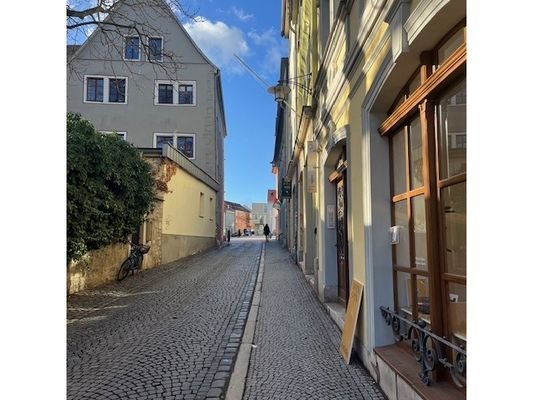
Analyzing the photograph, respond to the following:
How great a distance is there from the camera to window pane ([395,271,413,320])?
4.00 meters

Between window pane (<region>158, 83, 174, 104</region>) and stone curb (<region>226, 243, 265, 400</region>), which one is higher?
window pane (<region>158, 83, 174, 104</region>)

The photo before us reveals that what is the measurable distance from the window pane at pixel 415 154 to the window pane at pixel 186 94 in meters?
26.2

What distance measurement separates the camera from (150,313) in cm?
737

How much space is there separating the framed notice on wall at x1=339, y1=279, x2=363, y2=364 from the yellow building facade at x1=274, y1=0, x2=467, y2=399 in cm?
10

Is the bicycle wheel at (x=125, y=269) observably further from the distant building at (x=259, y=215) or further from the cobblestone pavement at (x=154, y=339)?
the distant building at (x=259, y=215)

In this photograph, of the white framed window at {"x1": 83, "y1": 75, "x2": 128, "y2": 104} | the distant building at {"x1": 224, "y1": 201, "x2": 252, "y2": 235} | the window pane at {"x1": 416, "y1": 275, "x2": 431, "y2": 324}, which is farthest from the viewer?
the distant building at {"x1": 224, "y1": 201, "x2": 252, "y2": 235}

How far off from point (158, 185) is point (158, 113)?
48.4ft

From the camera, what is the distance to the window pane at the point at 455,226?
3.02 m

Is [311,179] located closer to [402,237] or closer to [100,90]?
[402,237]

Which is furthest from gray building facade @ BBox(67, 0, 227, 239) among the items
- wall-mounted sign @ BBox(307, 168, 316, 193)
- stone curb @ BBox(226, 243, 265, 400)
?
stone curb @ BBox(226, 243, 265, 400)

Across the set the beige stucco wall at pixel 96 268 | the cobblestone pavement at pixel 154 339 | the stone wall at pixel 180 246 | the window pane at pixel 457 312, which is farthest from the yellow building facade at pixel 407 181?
the stone wall at pixel 180 246

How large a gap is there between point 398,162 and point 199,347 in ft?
10.2

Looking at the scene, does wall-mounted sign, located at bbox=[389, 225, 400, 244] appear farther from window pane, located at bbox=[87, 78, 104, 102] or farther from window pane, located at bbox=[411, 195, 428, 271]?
window pane, located at bbox=[87, 78, 104, 102]
